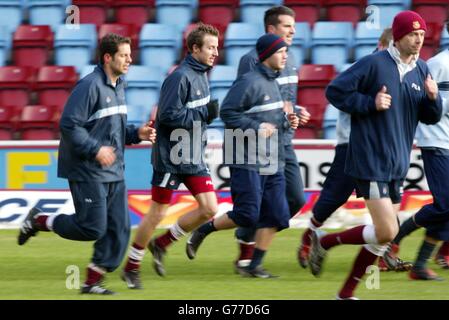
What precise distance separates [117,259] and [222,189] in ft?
14.9

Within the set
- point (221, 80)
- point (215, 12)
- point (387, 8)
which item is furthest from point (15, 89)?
point (387, 8)

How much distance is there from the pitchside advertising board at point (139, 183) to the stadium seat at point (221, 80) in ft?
7.16

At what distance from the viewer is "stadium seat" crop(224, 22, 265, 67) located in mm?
15711

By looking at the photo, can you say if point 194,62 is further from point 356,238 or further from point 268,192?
point 356,238

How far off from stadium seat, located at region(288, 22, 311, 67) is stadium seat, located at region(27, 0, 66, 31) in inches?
140

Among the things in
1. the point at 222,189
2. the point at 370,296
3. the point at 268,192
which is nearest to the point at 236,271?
the point at 268,192

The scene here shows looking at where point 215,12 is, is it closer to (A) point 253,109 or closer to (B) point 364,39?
(B) point 364,39

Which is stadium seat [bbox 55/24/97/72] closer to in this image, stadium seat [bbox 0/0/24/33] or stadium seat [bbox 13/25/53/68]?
stadium seat [bbox 13/25/53/68]

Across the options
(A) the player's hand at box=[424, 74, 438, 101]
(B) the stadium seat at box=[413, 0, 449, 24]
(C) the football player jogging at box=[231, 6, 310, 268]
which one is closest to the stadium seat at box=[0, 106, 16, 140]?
(B) the stadium seat at box=[413, 0, 449, 24]

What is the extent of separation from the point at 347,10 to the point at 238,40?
166 cm

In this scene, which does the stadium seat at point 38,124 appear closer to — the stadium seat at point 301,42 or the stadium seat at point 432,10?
the stadium seat at point 301,42

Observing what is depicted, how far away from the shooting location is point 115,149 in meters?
8.43

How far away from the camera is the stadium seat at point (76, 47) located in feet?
53.1

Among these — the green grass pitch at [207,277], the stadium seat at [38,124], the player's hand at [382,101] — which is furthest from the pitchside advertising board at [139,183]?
the player's hand at [382,101]
